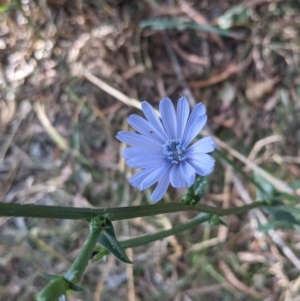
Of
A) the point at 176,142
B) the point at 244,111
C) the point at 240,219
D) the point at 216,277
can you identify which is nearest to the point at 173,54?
the point at 244,111

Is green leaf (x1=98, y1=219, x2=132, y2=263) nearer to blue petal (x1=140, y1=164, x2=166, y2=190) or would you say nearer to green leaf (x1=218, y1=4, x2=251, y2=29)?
blue petal (x1=140, y1=164, x2=166, y2=190)

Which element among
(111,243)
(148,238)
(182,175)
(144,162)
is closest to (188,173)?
(182,175)

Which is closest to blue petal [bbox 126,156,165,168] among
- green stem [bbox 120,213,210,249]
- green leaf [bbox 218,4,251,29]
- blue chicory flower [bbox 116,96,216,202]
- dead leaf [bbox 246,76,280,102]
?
blue chicory flower [bbox 116,96,216,202]

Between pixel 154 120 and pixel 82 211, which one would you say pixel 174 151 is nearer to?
pixel 154 120

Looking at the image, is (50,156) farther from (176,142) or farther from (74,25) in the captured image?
(176,142)

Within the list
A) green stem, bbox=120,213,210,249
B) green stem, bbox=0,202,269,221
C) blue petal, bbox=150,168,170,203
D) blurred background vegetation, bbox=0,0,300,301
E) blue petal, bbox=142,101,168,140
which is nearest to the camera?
green stem, bbox=0,202,269,221

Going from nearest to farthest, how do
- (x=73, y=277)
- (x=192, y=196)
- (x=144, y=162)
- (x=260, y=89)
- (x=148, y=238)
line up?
1. (x=73, y=277)
2. (x=144, y=162)
3. (x=192, y=196)
4. (x=148, y=238)
5. (x=260, y=89)

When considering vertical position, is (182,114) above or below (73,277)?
above
